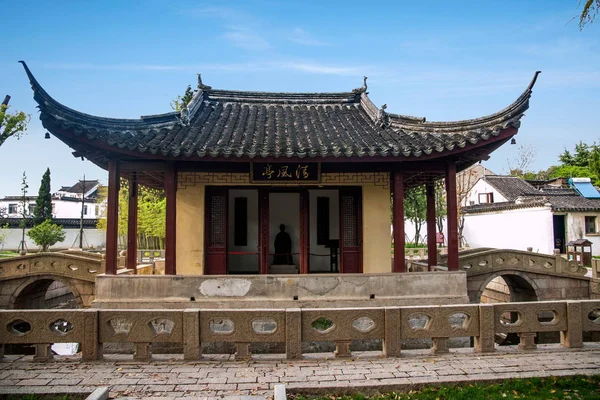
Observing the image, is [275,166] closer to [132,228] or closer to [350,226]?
[350,226]

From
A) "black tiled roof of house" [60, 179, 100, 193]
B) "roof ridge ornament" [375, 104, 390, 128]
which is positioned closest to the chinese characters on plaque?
"roof ridge ornament" [375, 104, 390, 128]

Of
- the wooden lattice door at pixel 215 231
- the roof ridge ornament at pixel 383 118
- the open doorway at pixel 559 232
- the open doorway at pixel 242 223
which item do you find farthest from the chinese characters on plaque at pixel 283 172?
the open doorway at pixel 559 232

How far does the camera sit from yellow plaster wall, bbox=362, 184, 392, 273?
10.8 metres

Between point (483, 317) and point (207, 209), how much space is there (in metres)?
6.82

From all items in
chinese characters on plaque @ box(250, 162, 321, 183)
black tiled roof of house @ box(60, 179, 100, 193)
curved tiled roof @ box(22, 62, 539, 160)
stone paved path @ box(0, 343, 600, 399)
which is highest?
black tiled roof of house @ box(60, 179, 100, 193)

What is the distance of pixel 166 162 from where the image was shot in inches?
362

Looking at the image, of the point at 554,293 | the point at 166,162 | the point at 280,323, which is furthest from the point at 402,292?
the point at 554,293

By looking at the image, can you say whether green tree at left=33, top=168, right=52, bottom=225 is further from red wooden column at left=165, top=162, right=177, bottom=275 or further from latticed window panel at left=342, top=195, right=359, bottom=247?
latticed window panel at left=342, top=195, right=359, bottom=247

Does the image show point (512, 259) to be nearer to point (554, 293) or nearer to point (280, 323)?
point (554, 293)

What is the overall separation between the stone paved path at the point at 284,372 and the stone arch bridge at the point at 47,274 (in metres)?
7.03

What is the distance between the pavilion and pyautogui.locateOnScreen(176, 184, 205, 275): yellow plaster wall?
1.0 inches

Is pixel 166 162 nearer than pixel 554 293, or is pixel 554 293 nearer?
pixel 166 162

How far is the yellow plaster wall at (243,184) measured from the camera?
10461 millimetres

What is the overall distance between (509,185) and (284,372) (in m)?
33.5
